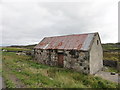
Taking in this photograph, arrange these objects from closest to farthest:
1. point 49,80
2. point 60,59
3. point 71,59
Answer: point 49,80 < point 71,59 < point 60,59

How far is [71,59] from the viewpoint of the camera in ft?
42.0

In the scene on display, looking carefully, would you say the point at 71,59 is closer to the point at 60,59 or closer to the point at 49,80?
the point at 60,59

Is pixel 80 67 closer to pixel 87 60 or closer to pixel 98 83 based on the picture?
pixel 87 60

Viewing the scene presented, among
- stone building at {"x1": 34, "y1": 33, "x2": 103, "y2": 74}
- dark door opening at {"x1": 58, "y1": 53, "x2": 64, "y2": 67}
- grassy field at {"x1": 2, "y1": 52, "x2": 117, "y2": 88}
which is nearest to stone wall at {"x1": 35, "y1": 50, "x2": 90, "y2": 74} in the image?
stone building at {"x1": 34, "y1": 33, "x2": 103, "y2": 74}

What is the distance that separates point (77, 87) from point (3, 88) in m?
5.13

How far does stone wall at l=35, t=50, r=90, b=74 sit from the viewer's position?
11.6 metres

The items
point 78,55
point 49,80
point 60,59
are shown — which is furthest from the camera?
point 60,59

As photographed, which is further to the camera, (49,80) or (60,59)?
(60,59)

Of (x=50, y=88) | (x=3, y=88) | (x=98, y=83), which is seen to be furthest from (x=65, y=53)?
(x=3, y=88)

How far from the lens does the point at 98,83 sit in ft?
26.5

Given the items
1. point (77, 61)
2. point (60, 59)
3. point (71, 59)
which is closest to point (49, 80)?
point (77, 61)

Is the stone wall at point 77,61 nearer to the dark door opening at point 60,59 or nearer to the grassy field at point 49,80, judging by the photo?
the dark door opening at point 60,59

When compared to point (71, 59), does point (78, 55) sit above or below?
above

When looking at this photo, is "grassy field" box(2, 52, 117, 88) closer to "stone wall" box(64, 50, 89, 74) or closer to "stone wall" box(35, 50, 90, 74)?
"stone wall" box(64, 50, 89, 74)
